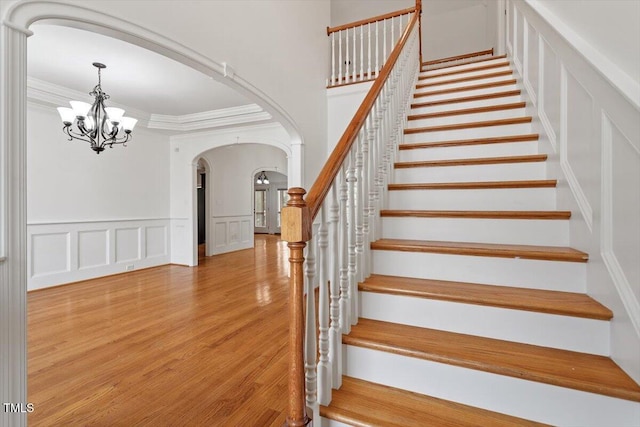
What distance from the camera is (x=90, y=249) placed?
482 cm

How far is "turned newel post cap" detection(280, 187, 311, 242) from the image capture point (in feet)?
3.49

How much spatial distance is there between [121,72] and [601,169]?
4.42 meters

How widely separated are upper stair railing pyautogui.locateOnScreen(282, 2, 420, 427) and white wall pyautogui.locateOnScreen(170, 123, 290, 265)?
2.67 metres

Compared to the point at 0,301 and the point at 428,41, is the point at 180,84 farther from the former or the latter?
the point at 428,41

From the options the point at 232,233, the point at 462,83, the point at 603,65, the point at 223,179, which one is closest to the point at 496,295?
the point at 603,65

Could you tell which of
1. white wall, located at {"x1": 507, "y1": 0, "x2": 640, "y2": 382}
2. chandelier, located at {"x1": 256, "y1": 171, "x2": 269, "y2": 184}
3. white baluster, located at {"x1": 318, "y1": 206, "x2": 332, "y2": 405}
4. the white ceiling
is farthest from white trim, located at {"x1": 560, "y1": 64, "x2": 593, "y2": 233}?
chandelier, located at {"x1": 256, "y1": 171, "x2": 269, "y2": 184}

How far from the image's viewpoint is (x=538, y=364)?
1.14 m

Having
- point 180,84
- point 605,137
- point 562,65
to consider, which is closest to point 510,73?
point 562,65

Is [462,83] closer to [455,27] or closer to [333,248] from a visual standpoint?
[333,248]

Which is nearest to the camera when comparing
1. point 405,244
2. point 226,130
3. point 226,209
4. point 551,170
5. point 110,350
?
point 405,244

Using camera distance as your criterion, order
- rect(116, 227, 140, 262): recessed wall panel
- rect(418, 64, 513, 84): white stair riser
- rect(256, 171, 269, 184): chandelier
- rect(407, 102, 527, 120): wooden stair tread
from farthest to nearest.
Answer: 1. rect(256, 171, 269, 184): chandelier
2. rect(116, 227, 140, 262): recessed wall panel
3. rect(418, 64, 513, 84): white stair riser
4. rect(407, 102, 527, 120): wooden stair tread

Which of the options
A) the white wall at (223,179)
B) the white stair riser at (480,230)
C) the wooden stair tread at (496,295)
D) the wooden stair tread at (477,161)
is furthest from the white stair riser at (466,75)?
the wooden stair tread at (496,295)

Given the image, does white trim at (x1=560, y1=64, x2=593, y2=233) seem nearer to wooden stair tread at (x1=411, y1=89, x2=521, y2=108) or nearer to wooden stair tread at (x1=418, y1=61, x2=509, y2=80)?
wooden stair tread at (x1=411, y1=89, x2=521, y2=108)

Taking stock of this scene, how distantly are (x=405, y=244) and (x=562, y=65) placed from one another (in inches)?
52.0
